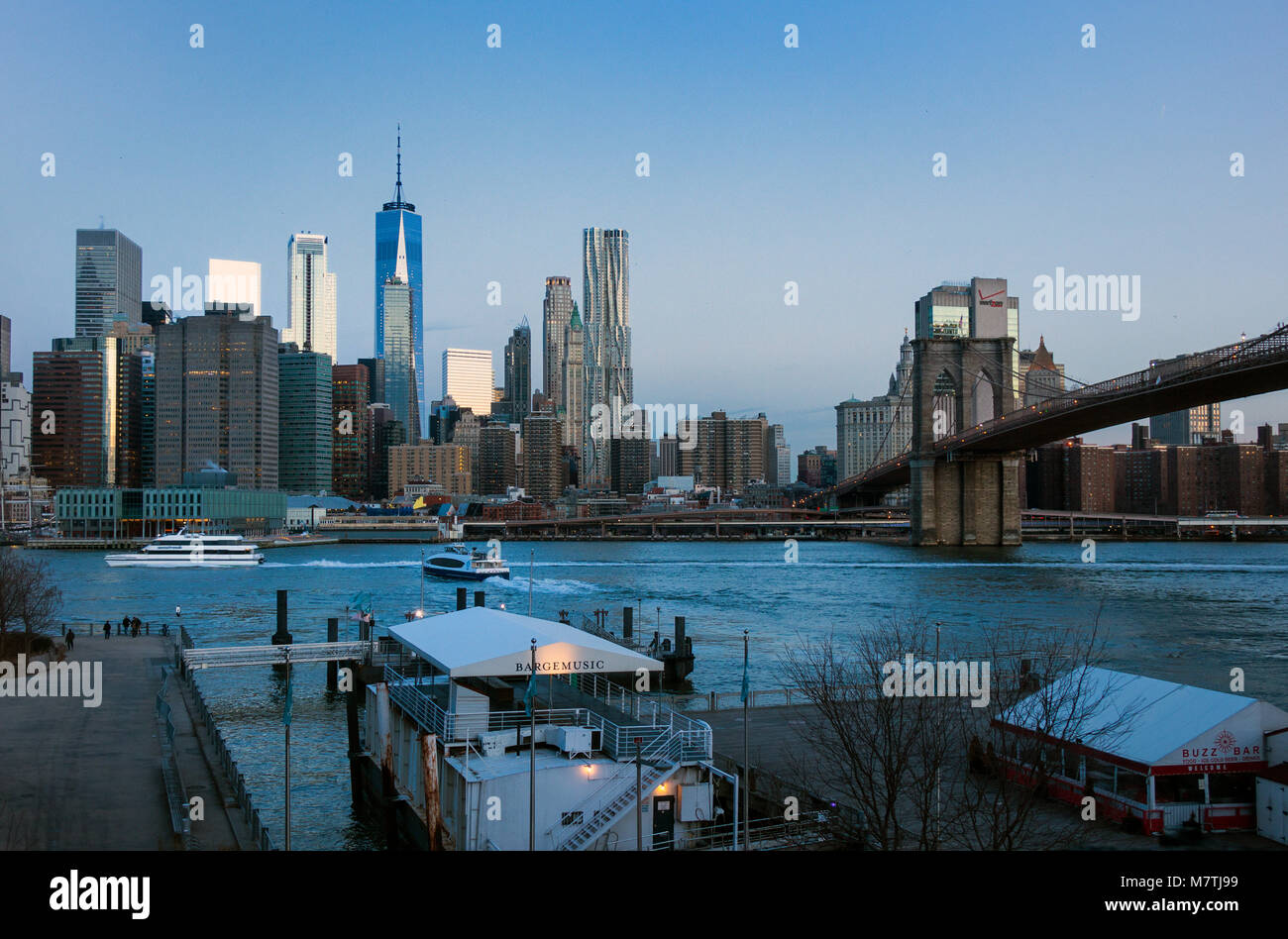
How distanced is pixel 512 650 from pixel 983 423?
188ft

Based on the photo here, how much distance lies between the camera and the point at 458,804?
9.60 m

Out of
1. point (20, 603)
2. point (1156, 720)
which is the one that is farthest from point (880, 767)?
point (20, 603)

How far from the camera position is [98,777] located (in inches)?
415

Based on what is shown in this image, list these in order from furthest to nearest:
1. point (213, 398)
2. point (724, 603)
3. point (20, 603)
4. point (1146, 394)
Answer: point (213, 398) → point (1146, 394) → point (724, 603) → point (20, 603)

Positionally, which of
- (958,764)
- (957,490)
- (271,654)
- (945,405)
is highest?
(945,405)

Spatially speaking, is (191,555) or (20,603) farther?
(191,555)

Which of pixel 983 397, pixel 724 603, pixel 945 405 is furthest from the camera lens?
pixel 945 405

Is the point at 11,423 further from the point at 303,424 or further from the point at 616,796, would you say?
the point at 616,796

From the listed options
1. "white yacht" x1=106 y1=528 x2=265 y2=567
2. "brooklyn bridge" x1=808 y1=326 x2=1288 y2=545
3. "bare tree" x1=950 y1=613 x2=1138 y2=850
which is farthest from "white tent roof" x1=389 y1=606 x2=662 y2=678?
"white yacht" x1=106 y1=528 x2=265 y2=567

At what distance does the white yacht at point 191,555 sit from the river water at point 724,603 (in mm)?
1269

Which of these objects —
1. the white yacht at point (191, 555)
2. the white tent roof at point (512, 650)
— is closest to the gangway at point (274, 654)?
the white tent roof at point (512, 650)

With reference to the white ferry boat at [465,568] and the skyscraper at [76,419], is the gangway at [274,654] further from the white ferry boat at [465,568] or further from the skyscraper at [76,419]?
the skyscraper at [76,419]
